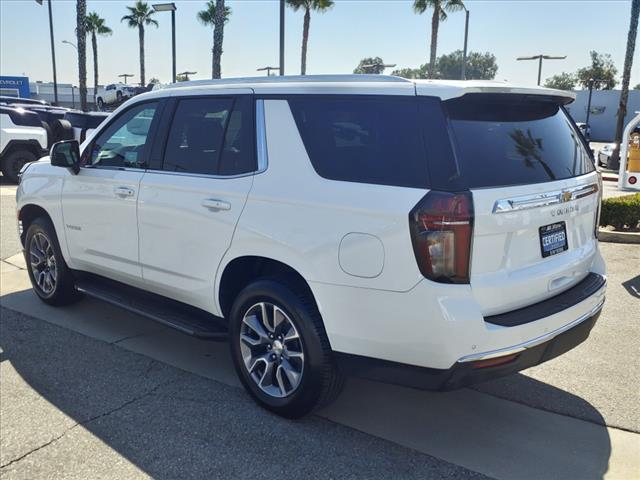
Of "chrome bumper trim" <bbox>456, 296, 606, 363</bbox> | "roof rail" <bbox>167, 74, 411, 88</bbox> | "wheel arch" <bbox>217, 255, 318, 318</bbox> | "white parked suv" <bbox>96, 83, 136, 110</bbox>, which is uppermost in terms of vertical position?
Answer: "white parked suv" <bbox>96, 83, 136, 110</bbox>

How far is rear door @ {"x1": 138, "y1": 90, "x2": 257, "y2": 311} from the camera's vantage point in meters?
3.63

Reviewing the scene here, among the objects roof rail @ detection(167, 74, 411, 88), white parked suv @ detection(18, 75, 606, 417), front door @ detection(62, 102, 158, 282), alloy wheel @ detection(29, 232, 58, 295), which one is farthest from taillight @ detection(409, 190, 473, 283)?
alloy wheel @ detection(29, 232, 58, 295)

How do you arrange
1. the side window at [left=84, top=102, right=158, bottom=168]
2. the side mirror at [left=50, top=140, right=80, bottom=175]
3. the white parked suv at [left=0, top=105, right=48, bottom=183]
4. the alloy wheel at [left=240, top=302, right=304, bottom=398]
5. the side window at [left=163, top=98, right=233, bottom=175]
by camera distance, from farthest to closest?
the white parked suv at [left=0, top=105, right=48, bottom=183]
the side mirror at [left=50, top=140, right=80, bottom=175]
the side window at [left=84, top=102, right=158, bottom=168]
the side window at [left=163, top=98, right=233, bottom=175]
the alloy wheel at [left=240, top=302, right=304, bottom=398]

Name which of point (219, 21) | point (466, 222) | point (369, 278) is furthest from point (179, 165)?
point (219, 21)

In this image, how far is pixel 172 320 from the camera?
4.00 meters

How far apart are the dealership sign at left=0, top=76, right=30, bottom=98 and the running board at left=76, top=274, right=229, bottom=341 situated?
53.0 m

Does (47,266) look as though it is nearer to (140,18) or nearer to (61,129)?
(61,129)

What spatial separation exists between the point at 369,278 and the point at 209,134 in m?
1.65

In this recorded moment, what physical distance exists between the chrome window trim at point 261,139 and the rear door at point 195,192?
4 centimetres

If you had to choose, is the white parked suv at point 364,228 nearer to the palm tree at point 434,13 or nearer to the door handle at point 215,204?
the door handle at point 215,204

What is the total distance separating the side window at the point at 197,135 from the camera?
3840 mm

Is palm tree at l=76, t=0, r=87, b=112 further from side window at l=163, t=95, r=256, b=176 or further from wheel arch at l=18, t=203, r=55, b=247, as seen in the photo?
side window at l=163, t=95, r=256, b=176

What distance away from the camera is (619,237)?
26.7ft

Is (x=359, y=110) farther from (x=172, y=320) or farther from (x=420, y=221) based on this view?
(x=172, y=320)
